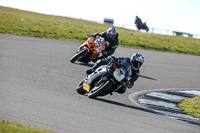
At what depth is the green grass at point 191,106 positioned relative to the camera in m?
9.92

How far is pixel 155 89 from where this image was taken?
13.1 m

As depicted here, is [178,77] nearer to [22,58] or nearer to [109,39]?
[109,39]

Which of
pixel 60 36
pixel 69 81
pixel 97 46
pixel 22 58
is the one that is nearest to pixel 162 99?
pixel 69 81

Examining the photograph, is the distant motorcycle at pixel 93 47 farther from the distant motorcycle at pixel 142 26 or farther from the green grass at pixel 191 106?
the distant motorcycle at pixel 142 26

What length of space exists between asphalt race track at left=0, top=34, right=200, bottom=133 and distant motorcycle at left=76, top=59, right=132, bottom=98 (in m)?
0.26

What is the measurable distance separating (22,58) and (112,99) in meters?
5.63

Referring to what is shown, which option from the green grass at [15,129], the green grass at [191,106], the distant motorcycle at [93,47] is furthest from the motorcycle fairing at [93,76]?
the distant motorcycle at [93,47]

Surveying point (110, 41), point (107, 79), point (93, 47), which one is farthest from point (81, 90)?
A: point (110, 41)

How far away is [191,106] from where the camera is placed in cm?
1081

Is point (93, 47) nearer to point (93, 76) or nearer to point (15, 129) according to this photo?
point (93, 76)

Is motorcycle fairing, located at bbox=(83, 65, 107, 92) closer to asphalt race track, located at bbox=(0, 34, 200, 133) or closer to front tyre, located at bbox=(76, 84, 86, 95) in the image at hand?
front tyre, located at bbox=(76, 84, 86, 95)

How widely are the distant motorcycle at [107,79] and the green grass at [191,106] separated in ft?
6.45

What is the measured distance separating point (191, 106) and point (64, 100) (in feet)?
13.8

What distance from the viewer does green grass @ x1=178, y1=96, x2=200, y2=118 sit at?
9.92 meters
